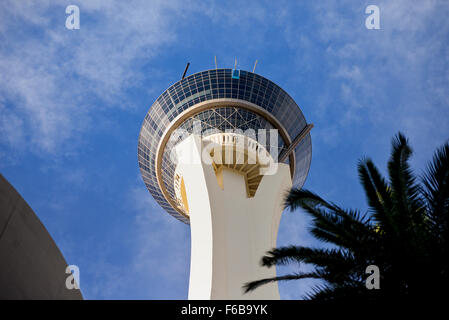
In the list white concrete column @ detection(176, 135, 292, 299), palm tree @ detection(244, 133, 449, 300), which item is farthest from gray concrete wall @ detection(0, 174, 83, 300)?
white concrete column @ detection(176, 135, 292, 299)

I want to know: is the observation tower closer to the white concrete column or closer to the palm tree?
the white concrete column

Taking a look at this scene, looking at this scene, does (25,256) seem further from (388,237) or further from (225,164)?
(225,164)

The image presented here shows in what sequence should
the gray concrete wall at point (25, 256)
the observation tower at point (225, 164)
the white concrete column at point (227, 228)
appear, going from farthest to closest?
1. the observation tower at point (225, 164)
2. the white concrete column at point (227, 228)
3. the gray concrete wall at point (25, 256)

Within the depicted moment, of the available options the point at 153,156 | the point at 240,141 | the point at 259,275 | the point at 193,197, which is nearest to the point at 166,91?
the point at 153,156

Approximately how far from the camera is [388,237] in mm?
8117

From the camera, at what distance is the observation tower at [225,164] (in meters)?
22.2

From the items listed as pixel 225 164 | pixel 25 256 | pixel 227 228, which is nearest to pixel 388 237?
pixel 25 256

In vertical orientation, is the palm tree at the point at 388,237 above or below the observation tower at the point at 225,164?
below

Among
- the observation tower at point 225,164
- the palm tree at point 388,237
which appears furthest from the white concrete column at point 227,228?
the palm tree at point 388,237

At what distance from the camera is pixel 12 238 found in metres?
6.52

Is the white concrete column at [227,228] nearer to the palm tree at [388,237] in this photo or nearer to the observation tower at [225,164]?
the observation tower at [225,164]

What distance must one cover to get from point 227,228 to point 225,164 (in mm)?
5054

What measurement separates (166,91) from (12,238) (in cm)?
2352

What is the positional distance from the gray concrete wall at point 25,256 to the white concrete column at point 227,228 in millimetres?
14166
